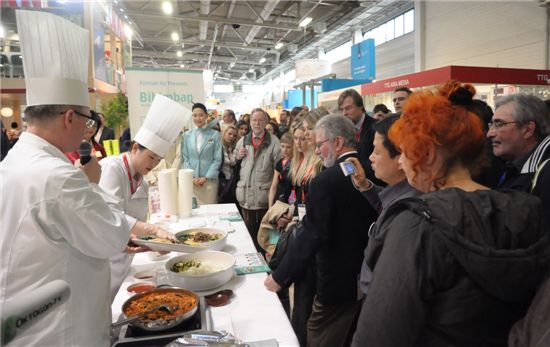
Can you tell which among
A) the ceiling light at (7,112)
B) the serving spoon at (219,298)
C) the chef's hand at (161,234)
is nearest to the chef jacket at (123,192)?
the chef's hand at (161,234)

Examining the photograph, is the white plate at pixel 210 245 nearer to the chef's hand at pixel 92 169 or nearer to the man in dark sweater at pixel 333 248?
the man in dark sweater at pixel 333 248

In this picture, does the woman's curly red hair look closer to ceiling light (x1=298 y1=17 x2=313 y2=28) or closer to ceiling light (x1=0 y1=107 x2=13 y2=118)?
ceiling light (x1=298 y1=17 x2=313 y2=28)

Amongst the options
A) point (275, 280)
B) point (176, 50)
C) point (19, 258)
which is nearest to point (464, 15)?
point (275, 280)

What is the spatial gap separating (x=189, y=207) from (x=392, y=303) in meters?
2.06

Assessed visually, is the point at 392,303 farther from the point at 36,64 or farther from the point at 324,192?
the point at 36,64

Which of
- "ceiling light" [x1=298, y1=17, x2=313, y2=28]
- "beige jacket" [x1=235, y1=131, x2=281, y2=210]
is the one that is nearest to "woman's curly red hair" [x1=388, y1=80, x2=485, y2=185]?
"beige jacket" [x1=235, y1=131, x2=281, y2=210]

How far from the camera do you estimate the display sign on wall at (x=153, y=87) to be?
4.41m

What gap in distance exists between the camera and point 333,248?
181cm

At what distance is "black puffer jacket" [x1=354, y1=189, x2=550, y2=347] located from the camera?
0.81 m

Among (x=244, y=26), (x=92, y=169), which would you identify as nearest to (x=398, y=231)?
(x=92, y=169)

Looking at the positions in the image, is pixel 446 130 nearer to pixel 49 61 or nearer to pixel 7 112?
pixel 49 61

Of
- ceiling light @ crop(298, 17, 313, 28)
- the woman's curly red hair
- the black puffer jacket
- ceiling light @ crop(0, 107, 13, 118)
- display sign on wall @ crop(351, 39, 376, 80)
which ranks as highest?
ceiling light @ crop(298, 17, 313, 28)

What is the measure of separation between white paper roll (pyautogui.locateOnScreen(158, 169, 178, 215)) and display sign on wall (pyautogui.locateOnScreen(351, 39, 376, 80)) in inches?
309

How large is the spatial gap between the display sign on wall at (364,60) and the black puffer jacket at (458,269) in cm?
901
